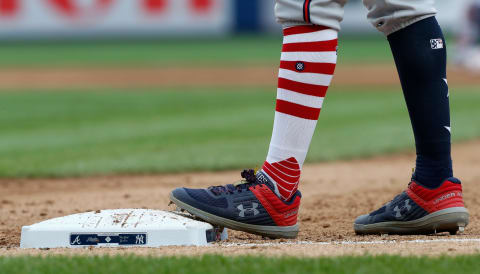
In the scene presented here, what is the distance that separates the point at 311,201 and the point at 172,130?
3853 millimetres

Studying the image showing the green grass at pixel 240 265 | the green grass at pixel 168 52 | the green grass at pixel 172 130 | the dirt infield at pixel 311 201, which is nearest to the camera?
the green grass at pixel 240 265

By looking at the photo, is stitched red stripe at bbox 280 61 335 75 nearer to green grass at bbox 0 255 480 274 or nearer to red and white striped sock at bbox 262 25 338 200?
red and white striped sock at bbox 262 25 338 200

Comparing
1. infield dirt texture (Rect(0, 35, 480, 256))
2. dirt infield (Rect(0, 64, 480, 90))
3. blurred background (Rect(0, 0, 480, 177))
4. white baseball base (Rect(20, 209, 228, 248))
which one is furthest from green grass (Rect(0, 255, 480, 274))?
dirt infield (Rect(0, 64, 480, 90))

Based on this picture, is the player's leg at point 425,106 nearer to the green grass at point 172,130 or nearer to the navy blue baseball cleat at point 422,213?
the navy blue baseball cleat at point 422,213

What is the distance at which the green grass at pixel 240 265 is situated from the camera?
6.78ft

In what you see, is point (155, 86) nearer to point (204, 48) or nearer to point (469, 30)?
point (469, 30)

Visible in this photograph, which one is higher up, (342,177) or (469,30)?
(469,30)

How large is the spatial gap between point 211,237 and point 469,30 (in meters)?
16.0

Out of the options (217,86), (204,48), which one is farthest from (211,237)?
(204,48)

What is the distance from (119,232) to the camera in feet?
8.36

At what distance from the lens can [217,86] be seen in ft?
44.4

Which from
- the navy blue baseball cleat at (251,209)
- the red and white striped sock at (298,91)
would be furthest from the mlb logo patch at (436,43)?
the navy blue baseball cleat at (251,209)

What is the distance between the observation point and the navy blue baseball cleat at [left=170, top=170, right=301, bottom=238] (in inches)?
105

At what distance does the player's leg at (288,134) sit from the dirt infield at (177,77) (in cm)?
1080
